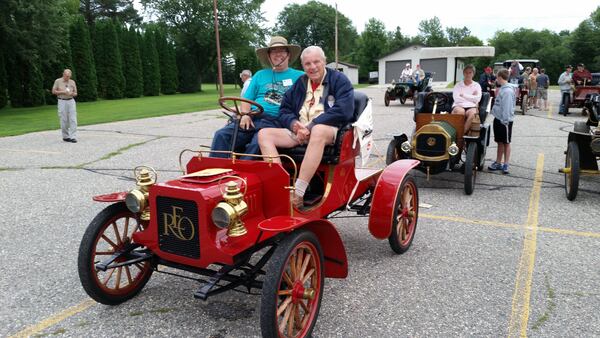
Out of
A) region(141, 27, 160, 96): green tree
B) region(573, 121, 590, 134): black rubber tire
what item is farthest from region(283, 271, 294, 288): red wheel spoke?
region(141, 27, 160, 96): green tree

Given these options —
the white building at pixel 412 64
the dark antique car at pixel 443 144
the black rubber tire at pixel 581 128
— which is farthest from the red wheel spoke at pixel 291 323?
the white building at pixel 412 64

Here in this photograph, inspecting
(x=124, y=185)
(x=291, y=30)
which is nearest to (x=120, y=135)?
(x=124, y=185)

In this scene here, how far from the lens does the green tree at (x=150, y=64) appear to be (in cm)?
3200

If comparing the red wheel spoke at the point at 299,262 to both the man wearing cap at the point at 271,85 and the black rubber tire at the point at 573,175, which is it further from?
the black rubber tire at the point at 573,175

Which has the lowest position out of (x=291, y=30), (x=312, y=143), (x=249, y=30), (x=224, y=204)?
(x=224, y=204)

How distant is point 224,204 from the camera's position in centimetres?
251

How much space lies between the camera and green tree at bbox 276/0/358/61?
82.6 m

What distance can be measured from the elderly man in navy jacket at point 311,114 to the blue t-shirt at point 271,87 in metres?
0.36

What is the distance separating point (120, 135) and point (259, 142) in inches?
364

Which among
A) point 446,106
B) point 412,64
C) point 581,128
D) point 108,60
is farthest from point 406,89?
point 412,64

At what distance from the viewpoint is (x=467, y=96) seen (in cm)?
697

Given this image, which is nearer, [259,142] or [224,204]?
[224,204]

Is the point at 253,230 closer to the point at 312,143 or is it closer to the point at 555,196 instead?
the point at 312,143

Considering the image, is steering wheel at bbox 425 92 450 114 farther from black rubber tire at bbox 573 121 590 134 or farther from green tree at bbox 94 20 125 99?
green tree at bbox 94 20 125 99
